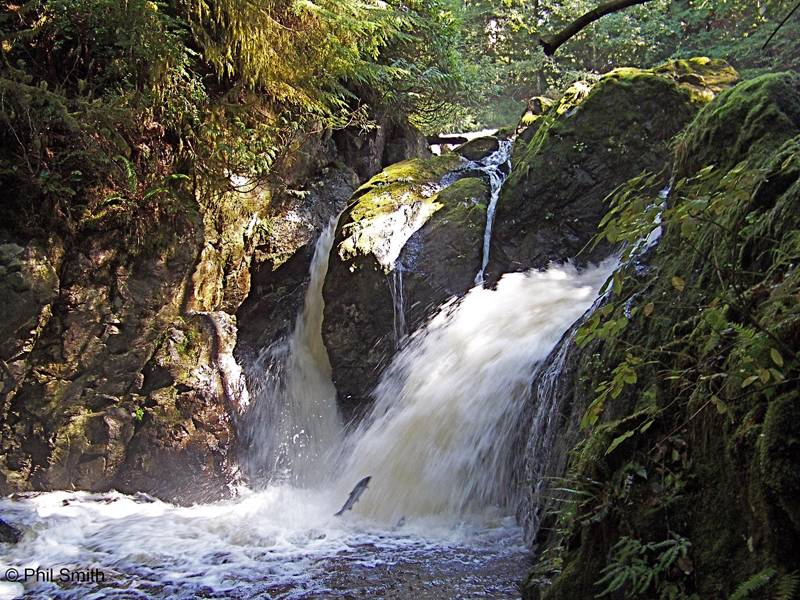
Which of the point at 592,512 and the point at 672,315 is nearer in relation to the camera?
the point at 592,512

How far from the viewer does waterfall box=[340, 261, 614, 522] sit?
5008 millimetres

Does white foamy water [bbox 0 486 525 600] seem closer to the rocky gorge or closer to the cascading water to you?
the cascading water

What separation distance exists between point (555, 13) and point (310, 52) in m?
11.9

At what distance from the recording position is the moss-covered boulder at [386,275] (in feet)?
23.3

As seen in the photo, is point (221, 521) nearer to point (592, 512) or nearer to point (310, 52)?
point (592, 512)

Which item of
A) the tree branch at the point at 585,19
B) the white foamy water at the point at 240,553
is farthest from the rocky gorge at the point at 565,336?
the tree branch at the point at 585,19

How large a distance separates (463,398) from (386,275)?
7.56 ft

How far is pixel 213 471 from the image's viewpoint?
21.3 ft

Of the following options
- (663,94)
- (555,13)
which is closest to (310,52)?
(663,94)

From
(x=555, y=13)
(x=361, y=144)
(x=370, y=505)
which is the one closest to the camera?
(x=370, y=505)

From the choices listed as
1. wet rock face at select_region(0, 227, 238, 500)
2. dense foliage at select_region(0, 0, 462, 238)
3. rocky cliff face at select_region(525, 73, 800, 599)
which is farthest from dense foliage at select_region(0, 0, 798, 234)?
rocky cliff face at select_region(525, 73, 800, 599)

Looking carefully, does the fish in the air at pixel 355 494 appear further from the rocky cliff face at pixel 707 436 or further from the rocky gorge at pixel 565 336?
the rocky cliff face at pixel 707 436

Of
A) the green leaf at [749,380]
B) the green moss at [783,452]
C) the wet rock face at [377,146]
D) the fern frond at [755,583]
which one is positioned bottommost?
the fern frond at [755,583]

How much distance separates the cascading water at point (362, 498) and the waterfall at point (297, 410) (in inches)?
0.7
